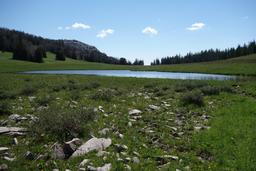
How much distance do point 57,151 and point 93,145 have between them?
3.66 feet

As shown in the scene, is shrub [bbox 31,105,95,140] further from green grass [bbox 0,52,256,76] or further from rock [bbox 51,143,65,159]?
green grass [bbox 0,52,256,76]

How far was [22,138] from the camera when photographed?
891cm

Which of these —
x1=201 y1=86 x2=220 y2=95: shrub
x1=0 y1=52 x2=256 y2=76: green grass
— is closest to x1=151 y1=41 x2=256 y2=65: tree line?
x1=0 y1=52 x2=256 y2=76: green grass

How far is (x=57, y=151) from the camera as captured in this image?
741 centimetres

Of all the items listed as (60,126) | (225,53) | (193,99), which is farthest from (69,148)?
(225,53)

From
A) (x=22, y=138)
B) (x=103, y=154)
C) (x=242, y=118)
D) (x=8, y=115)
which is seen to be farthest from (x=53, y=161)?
(x=242, y=118)

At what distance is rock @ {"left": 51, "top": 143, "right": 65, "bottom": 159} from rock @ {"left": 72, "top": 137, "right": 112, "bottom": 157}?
1.16ft

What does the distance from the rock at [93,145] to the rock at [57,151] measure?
36 centimetres

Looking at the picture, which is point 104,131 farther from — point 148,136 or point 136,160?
point 136,160

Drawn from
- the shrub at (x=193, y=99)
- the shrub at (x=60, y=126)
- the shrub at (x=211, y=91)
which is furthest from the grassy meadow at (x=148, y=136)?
the shrub at (x=211, y=91)

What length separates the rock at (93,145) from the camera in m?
7.46

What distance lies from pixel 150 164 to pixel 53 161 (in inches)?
107

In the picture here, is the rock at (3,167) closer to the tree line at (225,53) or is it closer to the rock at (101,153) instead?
the rock at (101,153)

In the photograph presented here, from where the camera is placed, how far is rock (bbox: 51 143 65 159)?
23.7 ft
